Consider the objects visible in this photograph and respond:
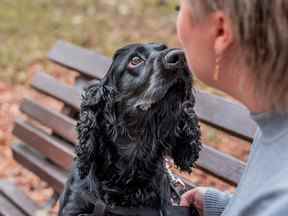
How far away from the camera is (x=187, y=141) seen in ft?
Answer: 8.85

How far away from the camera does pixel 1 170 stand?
554cm

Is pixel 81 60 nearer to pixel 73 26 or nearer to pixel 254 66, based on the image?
pixel 254 66

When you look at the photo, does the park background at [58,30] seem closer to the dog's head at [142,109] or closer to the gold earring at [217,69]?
the dog's head at [142,109]

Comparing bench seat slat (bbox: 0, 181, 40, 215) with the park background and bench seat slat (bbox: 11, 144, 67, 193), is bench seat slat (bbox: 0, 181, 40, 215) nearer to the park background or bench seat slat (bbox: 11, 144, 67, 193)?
bench seat slat (bbox: 11, 144, 67, 193)

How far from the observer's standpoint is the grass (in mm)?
7828

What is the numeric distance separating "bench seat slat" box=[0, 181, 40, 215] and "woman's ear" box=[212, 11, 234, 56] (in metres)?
2.57

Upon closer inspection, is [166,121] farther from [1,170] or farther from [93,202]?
[1,170]

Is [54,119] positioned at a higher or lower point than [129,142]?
lower

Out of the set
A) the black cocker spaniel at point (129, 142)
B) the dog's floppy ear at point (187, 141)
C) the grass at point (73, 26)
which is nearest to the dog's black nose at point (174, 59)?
the black cocker spaniel at point (129, 142)

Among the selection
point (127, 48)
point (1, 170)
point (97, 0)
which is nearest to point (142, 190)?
point (127, 48)

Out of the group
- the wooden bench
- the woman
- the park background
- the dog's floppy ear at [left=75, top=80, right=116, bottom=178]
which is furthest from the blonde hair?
the park background

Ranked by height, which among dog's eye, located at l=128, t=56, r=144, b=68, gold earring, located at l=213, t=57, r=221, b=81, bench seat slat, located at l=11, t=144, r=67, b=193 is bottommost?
bench seat slat, located at l=11, t=144, r=67, b=193

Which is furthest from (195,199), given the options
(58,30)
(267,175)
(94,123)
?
(58,30)

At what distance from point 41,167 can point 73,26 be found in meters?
4.72
